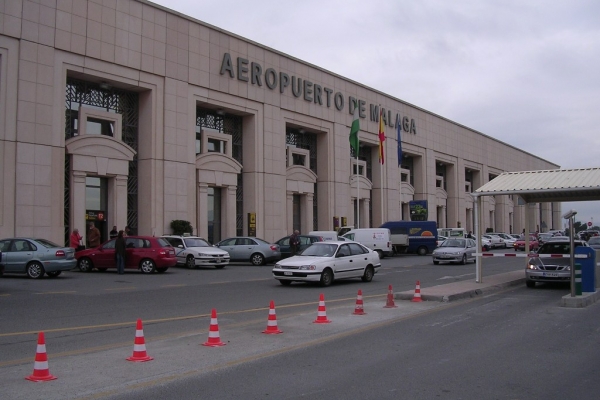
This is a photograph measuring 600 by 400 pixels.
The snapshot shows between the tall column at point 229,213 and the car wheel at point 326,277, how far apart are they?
2148cm

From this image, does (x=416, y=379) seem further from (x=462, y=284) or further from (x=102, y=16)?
(x=102, y=16)

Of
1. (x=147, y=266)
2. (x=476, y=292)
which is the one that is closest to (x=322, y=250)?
(x=476, y=292)

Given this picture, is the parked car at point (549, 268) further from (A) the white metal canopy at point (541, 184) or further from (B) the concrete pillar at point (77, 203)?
(B) the concrete pillar at point (77, 203)

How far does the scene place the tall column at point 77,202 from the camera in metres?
31.2

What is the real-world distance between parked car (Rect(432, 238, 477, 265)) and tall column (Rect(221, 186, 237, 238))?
1417cm

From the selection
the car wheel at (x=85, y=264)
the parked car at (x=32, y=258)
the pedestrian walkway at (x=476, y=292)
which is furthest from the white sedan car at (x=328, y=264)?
the car wheel at (x=85, y=264)

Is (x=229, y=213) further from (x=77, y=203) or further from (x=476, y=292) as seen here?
(x=476, y=292)

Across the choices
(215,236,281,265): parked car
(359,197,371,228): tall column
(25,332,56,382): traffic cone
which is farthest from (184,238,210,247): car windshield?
(359,197,371,228): tall column

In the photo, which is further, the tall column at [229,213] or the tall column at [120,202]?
the tall column at [229,213]

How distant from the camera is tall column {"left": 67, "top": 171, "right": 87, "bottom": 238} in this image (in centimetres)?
3125

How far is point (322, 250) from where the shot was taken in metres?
20.3

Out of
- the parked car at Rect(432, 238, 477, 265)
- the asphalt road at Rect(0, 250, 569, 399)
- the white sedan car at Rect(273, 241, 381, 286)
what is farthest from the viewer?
the parked car at Rect(432, 238, 477, 265)

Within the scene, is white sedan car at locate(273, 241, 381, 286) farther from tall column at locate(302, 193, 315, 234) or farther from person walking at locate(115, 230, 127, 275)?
tall column at locate(302, 193, 315, 234)

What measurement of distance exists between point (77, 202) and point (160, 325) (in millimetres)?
21835
